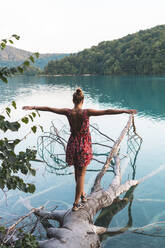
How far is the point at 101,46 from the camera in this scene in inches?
5157

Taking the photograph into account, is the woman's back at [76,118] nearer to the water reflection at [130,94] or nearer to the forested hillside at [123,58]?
the water reflection at [130,94]

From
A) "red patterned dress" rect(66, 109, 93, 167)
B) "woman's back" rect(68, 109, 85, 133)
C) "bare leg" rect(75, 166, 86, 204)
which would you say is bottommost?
"bare leg" rect(75, 166, 86, 204)

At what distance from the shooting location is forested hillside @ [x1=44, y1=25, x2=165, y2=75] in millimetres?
87681

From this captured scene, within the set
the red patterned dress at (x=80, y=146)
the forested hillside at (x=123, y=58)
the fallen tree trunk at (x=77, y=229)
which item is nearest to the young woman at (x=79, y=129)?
the red patterned dress at (x=80, y=146)

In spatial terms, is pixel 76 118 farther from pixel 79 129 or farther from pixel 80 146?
pixel 80 146

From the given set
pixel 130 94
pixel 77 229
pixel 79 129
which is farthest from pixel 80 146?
pixel 130 94

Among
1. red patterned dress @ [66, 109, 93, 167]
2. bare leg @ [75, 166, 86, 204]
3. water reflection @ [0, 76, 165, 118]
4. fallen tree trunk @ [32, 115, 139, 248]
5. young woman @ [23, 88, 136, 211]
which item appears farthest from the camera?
water reflection @ [0, 76, 165, 118]

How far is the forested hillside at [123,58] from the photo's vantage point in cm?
8768

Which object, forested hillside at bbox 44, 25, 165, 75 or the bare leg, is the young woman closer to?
the bare leg

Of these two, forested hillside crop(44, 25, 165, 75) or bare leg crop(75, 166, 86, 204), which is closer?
bare leg crop(75, 166, 86, 204)

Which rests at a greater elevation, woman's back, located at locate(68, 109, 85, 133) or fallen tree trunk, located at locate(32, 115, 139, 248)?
woman's back, located at locate(68, 109, 85, 133)

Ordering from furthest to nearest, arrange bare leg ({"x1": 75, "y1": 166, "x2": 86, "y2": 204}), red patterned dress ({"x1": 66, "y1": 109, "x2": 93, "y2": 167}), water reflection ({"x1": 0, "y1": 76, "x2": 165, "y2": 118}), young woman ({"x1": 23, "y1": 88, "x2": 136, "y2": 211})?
water reflection ({"x1": 0, "y1": 76, "x2": 165, "y2": 118}) → bare leg ({"x1": 75, "y1": 166, "x2": 86, "y2": 204}) → red patterned dress ({"x1": 66, "y1": 109, "x2": 93, "y2": 167}) → young woman ({"x1": 23, "y1": 88, "x2": 136, "y2": 211})

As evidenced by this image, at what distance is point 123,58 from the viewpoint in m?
100

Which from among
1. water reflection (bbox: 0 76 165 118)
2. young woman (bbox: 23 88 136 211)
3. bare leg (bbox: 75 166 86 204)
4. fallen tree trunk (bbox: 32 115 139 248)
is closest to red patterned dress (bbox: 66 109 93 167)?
young woman (bbox: 23 88 136 211)
